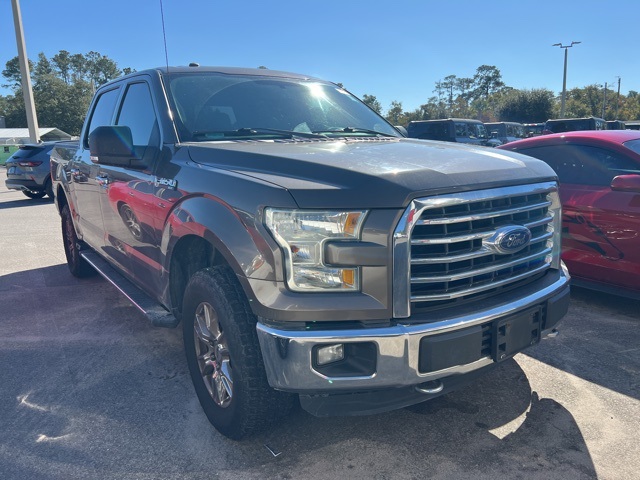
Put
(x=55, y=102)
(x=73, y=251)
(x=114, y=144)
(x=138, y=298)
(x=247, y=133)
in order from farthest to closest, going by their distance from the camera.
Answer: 1. (x=55, y=102)
2. (x=73, y=251)
3. (x=138, y=298)
4. (x=247, y=133)
5. (x=114, y=144)

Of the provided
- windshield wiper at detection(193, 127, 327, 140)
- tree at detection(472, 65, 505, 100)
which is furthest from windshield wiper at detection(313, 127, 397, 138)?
tree at detection(472, 65, 505, 100)

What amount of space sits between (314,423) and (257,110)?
201cm

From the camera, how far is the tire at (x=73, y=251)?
5.82m

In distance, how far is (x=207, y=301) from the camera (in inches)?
104

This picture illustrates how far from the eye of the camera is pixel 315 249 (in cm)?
221

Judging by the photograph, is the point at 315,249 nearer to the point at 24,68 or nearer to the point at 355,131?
the point at 355,131

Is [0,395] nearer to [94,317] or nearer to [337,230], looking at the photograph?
[94,317]

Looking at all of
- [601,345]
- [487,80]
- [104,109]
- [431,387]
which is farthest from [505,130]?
[487,80]

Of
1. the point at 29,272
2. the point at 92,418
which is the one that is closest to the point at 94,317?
the point at 92,418

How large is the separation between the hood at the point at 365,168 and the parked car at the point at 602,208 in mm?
1735

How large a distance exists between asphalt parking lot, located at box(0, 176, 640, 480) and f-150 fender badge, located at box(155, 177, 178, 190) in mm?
1272

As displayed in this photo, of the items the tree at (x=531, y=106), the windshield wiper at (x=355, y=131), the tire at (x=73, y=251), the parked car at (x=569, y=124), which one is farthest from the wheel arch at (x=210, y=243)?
the tree at (x=531, y=106)

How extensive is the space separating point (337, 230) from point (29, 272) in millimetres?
5533

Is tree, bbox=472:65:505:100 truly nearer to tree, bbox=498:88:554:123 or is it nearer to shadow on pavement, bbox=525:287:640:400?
tree, bbox=498:88:554:123
